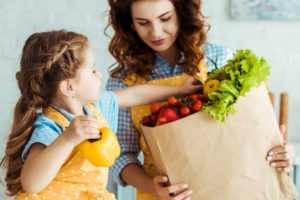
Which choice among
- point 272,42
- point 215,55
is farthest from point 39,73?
point 272,42

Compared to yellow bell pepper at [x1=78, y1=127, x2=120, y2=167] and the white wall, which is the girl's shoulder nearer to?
yellow bell pepper at [x1=78, y1=127, x2=120, y2=167]

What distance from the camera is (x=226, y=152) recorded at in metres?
1.05

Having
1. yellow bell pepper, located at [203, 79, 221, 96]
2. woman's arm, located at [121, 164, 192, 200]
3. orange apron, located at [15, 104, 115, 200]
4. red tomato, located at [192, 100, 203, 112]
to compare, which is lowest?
woman's arm, located at [121, 164, 192, 200]

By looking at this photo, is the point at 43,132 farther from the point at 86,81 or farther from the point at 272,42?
the point at 272,42

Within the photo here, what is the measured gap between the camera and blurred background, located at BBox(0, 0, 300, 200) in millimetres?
2297

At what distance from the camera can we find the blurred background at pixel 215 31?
2.30 metres

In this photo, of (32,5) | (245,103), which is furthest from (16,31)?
(245,103)

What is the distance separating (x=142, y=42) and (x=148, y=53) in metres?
0.06

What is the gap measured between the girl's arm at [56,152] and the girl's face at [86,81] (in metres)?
0.20

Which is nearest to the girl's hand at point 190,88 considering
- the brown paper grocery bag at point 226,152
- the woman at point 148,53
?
the woman at point 148,53

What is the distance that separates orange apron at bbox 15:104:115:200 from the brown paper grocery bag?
7.6 inches

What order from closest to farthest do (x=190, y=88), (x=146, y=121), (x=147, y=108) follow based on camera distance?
(x=146, y=121), (x=190, y=88), (x=147, y=108)

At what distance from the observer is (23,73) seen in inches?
41.1

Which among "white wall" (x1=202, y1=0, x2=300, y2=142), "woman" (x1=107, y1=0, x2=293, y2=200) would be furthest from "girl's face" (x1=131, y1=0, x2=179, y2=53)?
"white wall" (x1=202, y1=0, x2=300, y2=142)
